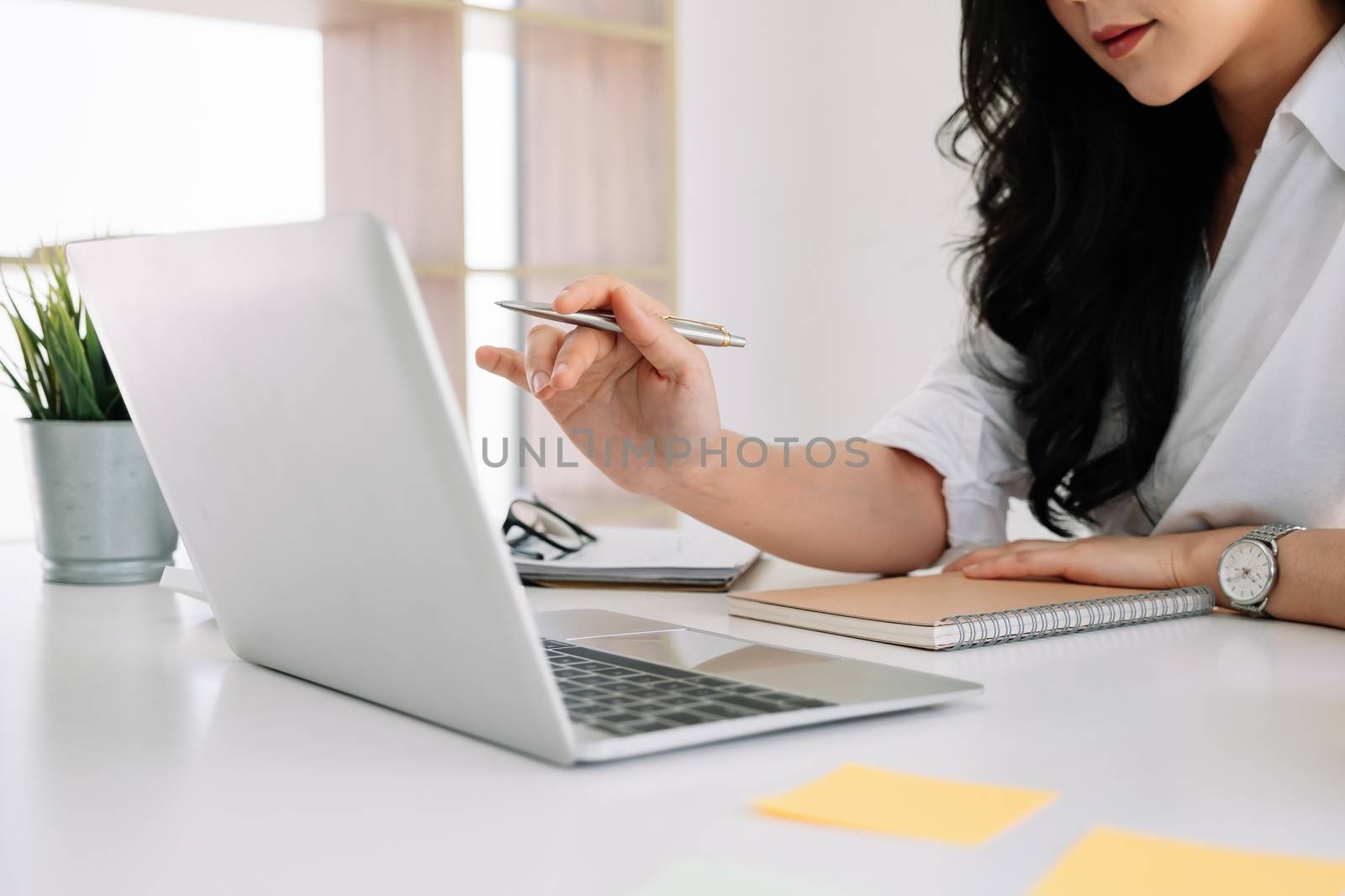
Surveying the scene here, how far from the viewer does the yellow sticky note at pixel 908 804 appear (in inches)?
17.8

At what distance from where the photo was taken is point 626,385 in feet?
3.30

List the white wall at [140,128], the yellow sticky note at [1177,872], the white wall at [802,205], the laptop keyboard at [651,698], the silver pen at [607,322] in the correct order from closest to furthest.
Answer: the yellow sticky note at [1177,872]
the laptop keyboard at [651,698]
the silver pen at [607,322]
the white wall at [140,128]
the white wall at [802,205]

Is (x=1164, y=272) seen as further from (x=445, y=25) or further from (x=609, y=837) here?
(x=445, y=25)

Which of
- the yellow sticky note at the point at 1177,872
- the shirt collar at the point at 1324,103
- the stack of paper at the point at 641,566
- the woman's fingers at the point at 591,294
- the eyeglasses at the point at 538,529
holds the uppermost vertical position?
the shirt collar at the point at 1324,103

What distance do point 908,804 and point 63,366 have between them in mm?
874

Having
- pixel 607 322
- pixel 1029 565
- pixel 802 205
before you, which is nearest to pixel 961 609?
pixel 1029 565

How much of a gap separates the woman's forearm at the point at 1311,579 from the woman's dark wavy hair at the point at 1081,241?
34cm

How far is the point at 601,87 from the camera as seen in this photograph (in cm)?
305

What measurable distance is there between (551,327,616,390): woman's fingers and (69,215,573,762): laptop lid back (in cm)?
22

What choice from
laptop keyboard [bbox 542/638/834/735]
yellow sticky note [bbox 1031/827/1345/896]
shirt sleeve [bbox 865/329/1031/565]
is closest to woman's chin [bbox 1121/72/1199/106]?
shirt sleeve [bbox 865/329/1031/565]

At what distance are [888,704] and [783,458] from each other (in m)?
0.63

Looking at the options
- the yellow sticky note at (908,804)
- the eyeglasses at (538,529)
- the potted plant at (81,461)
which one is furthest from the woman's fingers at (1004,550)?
the potted plant at (81,461)

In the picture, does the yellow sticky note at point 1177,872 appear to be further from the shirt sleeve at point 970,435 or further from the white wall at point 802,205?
the white wall at point 802,205

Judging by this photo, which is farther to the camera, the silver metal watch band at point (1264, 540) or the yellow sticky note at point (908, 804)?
the silver metal watch band at point (1264, 540)
